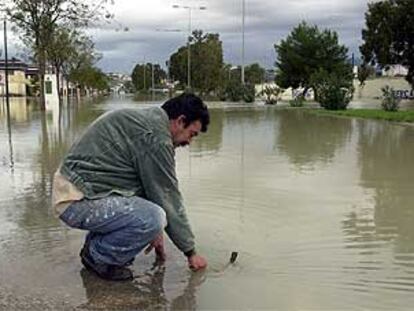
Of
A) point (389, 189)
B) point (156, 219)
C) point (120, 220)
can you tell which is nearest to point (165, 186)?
point (156, 219)

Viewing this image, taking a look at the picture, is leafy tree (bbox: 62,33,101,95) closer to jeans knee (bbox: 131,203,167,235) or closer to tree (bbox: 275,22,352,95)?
tree (bbox: 275,22,352,95)

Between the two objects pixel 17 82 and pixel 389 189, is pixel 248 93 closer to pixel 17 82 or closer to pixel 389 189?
pixel 389 189

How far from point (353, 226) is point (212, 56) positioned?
7173cm

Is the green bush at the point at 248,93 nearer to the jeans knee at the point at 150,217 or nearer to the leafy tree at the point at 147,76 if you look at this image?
the jeans knee at the point at 150,217

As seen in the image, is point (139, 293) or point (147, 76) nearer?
point (139, 293)

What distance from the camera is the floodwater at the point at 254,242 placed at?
4.45 m

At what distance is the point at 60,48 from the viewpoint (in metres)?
41.6

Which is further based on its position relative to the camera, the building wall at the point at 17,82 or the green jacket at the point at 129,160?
the building wall at the point at 17,82

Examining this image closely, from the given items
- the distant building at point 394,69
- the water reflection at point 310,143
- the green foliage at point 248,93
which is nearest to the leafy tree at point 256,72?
the distant building at point 394,69

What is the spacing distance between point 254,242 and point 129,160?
5.97 ft

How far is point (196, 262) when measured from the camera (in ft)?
16.1

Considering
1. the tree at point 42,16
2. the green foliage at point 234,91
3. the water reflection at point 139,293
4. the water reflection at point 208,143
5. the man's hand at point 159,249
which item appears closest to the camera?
the water reflection at point 139,293

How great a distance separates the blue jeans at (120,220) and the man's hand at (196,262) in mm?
407

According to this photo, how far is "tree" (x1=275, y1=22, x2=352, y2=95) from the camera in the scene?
55.8 m
